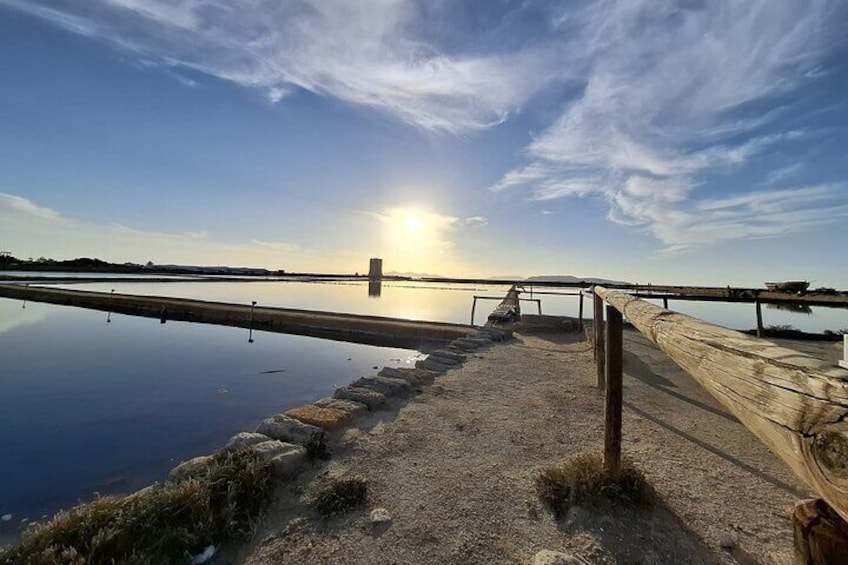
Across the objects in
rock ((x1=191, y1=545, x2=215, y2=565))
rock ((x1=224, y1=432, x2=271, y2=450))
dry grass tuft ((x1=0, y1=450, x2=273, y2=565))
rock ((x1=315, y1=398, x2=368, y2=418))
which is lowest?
rock ((x1=191, y1=545, x2=215, y2=565))

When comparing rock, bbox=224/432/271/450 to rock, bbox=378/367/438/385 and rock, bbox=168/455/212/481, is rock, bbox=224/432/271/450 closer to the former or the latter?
rock, bbox=168/455/212/481

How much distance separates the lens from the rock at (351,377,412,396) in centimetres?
583

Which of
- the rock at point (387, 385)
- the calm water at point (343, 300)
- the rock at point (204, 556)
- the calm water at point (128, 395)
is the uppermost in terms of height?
the calm water at point (343, 300)

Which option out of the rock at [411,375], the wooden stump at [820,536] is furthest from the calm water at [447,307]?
the wooden stump at [820,536]

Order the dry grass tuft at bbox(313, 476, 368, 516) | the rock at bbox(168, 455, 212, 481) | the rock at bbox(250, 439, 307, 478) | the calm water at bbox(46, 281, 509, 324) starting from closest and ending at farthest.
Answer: the dry grass tuft at bbox(313, 476, 368, 516) < the rock at bbox(168, 455, 212, 481) < the rock at bbox(250, 439, 307, 478) < the calm water at bbox(46, 281, 509, 324)

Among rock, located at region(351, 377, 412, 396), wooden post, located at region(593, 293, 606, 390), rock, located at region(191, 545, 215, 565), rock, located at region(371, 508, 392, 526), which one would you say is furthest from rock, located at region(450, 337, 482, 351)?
rock, located at region(191, 545, 215, 565)

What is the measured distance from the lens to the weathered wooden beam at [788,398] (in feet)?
2.72

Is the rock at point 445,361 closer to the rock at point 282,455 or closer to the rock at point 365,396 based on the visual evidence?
the rock at point 365,396

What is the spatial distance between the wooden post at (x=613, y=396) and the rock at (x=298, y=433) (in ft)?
9.34

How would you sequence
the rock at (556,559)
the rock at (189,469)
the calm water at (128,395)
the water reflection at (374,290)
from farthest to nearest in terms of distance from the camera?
the water reflection at (374,290) < the calm water at (128,395) < the rock at (189,469) < the rock at (556,559)

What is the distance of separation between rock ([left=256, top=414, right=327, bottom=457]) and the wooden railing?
346cm

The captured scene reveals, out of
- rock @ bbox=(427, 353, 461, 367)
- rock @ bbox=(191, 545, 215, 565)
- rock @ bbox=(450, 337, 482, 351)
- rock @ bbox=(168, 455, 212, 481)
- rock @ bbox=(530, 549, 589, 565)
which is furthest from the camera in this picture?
rock @ bbox=(450, 337, 482, 351)

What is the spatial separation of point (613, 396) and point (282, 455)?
3.29 metres

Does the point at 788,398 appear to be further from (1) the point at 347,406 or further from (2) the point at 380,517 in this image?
(1) the point at 347,406
